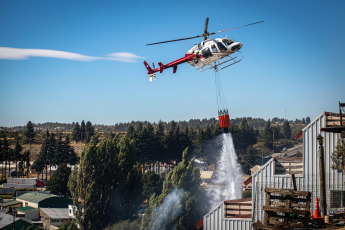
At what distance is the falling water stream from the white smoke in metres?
22.1

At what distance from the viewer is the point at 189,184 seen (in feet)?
133

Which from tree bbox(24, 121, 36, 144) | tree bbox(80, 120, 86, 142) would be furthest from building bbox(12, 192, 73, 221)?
tree bbox(80, 120, 86, 142)

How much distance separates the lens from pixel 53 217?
163 ft

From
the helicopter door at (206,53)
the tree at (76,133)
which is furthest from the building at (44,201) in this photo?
the tree at (76,133)

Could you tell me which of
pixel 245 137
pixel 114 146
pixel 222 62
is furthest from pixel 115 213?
→ pixel 245 137

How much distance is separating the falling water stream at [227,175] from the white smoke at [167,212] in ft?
72.4

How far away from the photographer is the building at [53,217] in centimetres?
4968

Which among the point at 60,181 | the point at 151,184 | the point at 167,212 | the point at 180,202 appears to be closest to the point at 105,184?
the point at 167,212

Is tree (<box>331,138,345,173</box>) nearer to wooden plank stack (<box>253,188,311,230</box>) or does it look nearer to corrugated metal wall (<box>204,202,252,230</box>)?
corrugated metal wall (<box>204,202,252,230</box>)

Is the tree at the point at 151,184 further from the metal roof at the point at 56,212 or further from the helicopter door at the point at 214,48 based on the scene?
the helicopter door at the point at 214,48

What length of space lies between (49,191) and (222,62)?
47937mm

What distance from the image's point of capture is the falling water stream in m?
64.3

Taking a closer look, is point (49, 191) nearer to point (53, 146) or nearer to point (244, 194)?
point (53, 146)

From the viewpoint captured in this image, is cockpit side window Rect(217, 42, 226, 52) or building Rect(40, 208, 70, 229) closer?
cockpit side window Rect(217, 42, 226, 52)
